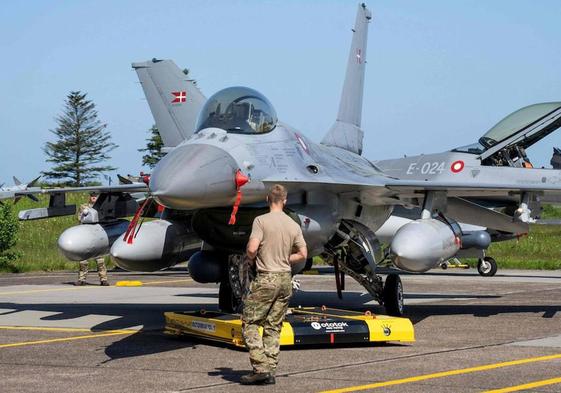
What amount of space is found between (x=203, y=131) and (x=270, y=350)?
12.5ft

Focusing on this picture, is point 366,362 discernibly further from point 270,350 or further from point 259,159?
point 259,159

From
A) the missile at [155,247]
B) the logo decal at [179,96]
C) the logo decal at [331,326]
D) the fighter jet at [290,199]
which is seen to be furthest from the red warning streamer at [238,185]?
the logo decal at [179,96]

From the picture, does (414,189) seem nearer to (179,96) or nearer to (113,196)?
(113,196)

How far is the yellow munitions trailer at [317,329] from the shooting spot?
1094 cm

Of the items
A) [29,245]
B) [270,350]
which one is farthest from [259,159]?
[29,245]

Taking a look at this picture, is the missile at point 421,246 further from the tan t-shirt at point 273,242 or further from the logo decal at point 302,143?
the tan t-shirt at point 273,242

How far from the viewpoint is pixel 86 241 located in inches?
535

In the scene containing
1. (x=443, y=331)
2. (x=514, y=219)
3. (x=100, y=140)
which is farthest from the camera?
(x=100, y=140)

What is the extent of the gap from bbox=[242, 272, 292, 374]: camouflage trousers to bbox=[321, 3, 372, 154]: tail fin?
349 inches

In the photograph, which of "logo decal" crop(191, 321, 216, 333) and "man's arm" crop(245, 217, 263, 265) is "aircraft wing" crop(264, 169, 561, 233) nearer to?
"logo decal" crop(191, 321, 216, 333)

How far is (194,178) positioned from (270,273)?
6.22 feet

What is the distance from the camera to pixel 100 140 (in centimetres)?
10438

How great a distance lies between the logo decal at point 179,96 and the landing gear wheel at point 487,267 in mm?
10074

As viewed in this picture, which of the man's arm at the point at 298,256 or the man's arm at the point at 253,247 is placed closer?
the man's arm at the point at 253,247
